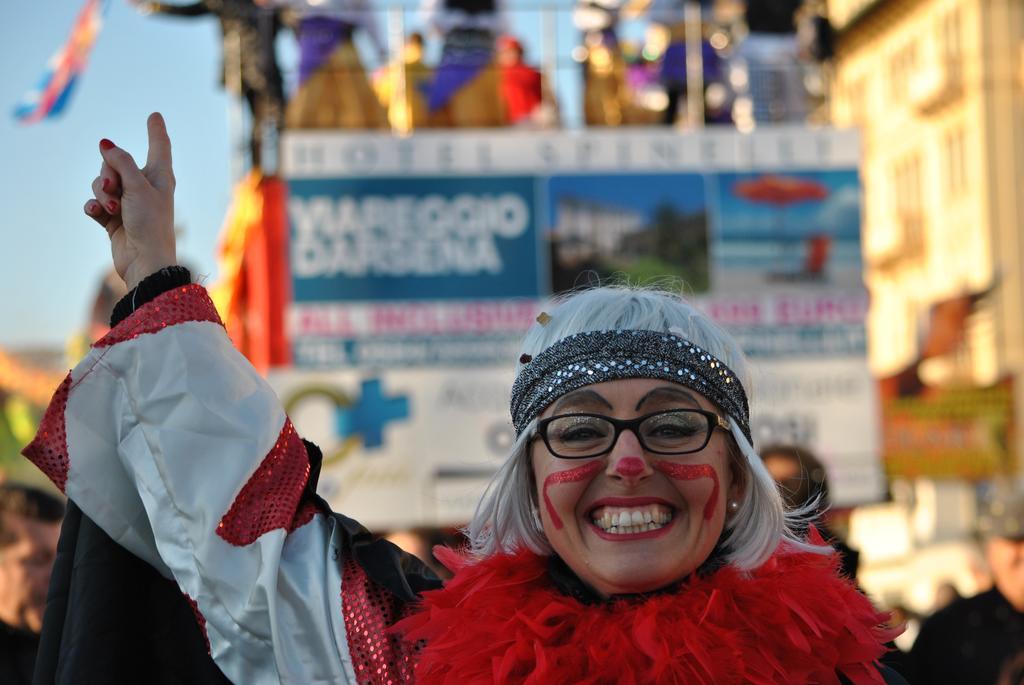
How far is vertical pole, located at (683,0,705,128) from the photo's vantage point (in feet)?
34.5

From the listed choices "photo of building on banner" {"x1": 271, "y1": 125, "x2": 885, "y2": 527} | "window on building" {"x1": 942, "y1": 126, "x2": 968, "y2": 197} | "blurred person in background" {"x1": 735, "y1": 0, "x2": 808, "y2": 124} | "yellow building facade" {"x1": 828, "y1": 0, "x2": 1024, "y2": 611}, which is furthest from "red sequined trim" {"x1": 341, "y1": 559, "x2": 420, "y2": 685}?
"window on building" {"x1": 942, "y1": 126, "x2": 968, "y2": 197}

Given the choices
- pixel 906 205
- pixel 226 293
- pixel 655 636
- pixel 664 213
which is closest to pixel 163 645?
pixel 655 636

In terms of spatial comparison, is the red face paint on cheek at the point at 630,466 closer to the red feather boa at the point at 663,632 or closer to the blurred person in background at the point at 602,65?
the red feather boa at the point at 663,632

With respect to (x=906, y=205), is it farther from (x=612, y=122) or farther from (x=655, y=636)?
(x=655, y=636)

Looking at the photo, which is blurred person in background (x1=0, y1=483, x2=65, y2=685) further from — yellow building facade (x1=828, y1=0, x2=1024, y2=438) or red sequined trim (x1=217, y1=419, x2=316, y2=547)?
yellow building facade (x1=828, y1=0, x2=1024, y2=438)

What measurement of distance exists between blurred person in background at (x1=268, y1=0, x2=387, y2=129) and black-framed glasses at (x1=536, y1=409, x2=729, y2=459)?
8034 millimetres

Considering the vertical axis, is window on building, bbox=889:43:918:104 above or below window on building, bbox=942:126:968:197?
above

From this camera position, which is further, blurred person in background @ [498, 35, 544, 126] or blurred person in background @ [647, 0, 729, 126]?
blurred person in background @ [647, 0, 729, 126]

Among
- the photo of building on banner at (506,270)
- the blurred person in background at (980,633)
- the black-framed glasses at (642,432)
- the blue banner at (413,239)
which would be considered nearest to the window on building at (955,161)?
the photo of building on banner at (506,270)

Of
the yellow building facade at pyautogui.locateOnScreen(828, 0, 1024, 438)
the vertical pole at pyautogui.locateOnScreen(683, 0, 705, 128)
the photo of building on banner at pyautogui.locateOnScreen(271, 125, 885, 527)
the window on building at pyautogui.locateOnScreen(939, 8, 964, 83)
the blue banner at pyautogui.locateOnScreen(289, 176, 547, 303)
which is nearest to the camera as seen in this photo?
the photo of building on banner at pyautogui.locateOnScreen(271, 125, 885, 527)

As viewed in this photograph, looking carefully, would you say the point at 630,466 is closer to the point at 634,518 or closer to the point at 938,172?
the point at 634,518

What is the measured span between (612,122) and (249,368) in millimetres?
8404

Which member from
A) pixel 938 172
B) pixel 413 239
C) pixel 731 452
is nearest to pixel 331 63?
pixel 413 239

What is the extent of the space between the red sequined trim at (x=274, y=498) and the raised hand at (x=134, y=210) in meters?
0.31
